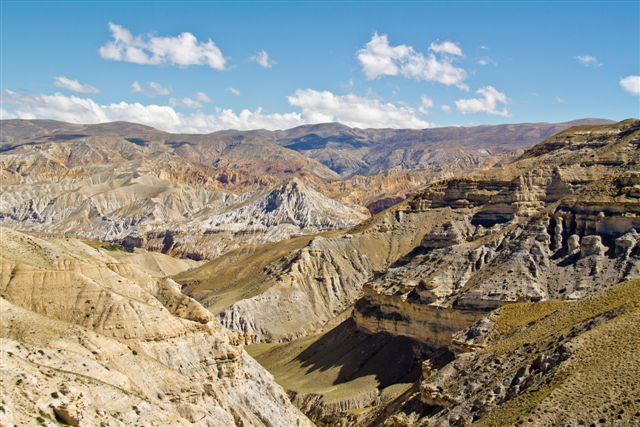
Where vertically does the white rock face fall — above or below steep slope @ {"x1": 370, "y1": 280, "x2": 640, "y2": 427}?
above

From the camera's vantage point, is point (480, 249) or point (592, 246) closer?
point (592, 246)

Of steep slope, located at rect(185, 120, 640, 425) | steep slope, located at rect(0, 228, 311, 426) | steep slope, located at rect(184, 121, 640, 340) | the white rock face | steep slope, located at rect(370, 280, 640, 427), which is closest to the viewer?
steep slope, located at rect(370, 280, 640, 427)

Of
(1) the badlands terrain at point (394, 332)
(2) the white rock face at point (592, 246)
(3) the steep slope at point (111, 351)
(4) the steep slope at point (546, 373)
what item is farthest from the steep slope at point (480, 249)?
(3) the steep slope at point (111, 351)

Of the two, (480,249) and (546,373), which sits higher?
(480,249)

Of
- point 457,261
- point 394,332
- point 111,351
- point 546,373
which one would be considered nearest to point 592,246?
point 457,261

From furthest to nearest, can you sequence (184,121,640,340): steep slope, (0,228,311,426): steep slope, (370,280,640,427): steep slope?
(184,121,640,340): steep slope → (0,228,311,426): steep slope → (370,280,640,427): steep slope

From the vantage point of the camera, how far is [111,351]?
174 ft

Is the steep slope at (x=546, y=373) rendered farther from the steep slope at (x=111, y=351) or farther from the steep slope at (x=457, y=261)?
the steep slope at (x=111, y=351)

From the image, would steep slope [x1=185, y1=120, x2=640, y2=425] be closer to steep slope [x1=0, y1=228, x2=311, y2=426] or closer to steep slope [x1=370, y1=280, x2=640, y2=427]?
steep slope [x1=370, y1=280, x2=640, y2=427]

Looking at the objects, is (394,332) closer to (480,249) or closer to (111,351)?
(480,249)

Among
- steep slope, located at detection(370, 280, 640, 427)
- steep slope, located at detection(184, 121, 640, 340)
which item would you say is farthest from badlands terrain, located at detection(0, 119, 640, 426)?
steep slope, located at detection(184, 121, 640, 340)

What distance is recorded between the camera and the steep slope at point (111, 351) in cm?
4122

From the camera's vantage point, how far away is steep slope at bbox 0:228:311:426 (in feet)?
135

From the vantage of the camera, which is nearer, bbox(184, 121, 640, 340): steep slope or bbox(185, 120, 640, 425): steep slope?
bbox(185, 120, 640, 425): steep slope
